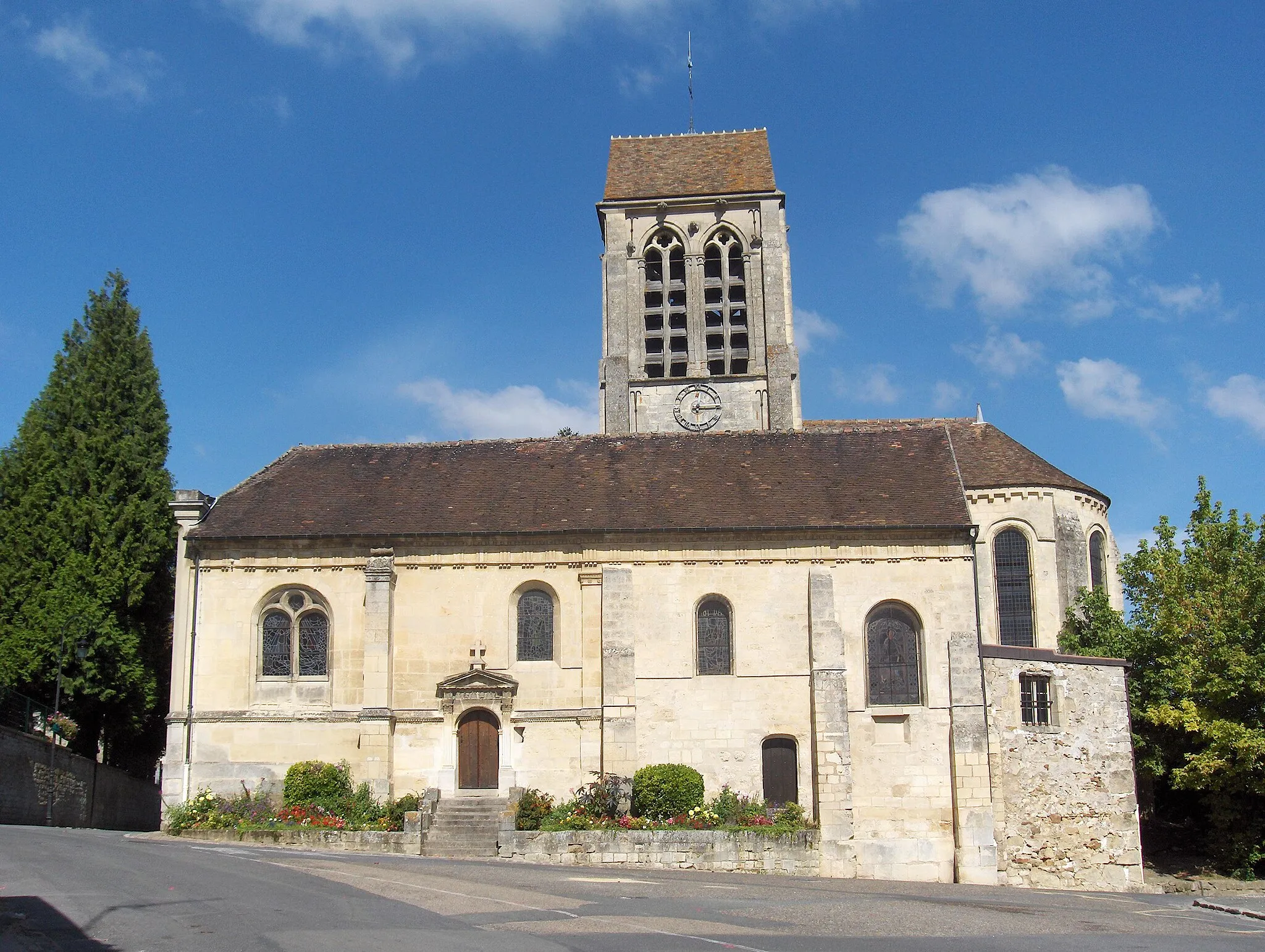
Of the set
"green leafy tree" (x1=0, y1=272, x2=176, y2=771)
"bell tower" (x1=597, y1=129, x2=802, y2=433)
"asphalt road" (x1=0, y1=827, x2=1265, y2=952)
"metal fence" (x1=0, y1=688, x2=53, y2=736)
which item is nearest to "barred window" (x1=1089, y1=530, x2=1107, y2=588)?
"bell tower" (x1=597, y1=129, x2=802, y2=433)

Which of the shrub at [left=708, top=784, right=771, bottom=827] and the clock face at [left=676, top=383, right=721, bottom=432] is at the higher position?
the clock face at [left=676, top=383, right=721, bottom=432]

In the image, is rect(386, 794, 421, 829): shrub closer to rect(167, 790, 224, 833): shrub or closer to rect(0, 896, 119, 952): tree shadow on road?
rect(167, 790, 224, 833): shrub

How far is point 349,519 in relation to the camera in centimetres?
2948

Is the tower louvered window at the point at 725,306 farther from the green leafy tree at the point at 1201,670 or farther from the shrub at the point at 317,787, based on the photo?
the shrub at the point at 317,787

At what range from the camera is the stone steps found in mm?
25062

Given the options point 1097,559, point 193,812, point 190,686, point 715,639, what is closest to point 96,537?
point 190,686

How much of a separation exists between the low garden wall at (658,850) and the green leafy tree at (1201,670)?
9.75 m

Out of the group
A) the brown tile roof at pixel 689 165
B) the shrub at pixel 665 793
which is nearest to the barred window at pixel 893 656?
the shrub at pixel 665 793

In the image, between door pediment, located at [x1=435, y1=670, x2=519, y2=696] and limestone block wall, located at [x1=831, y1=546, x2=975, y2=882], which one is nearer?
limestone block wall, located at [x1=831, y1=546, x2=975, y2=882]

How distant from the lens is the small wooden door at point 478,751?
27.9m

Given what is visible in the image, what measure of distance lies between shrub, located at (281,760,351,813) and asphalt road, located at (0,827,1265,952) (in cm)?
336

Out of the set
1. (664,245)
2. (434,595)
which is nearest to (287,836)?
(434,595)

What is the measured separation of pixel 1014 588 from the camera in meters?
32.1

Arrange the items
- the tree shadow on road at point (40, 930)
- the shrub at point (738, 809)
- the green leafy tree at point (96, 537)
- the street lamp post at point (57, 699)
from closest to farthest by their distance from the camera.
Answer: the tree shadow on road at point (40, 930)
the shrub at point (738, 809)
the street lamp post at point (57, 699)
the green leafy tree at point (96, 537)
